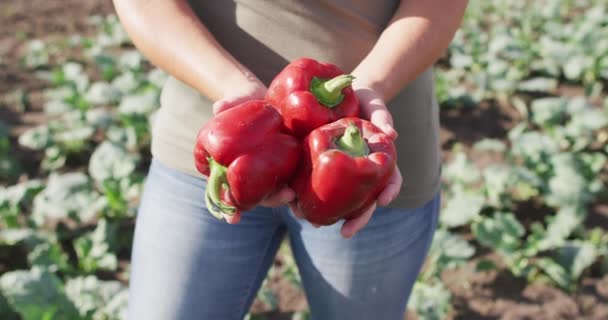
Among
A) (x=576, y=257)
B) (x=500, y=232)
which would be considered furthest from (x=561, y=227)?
(x=500, y=232)

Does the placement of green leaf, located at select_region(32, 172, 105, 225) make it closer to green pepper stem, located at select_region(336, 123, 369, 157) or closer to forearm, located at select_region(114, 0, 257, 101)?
forearm, located at select_region(114, 0, 257, 101)

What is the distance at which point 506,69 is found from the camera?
539cm

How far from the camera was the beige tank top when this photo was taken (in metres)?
1.57

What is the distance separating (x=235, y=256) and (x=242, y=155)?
15.4 inches

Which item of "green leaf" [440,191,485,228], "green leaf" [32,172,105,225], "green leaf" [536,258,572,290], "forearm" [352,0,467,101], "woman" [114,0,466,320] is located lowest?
"green leaf" [32,172,105,225]

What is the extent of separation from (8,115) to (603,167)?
4.31m

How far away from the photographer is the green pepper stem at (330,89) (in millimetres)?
1389

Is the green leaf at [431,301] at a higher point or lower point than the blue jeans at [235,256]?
lower

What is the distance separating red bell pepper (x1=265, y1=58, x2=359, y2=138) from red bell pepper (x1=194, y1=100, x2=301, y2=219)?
6 centimetres

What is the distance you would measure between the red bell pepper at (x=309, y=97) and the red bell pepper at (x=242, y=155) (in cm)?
6

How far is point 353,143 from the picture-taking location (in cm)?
135

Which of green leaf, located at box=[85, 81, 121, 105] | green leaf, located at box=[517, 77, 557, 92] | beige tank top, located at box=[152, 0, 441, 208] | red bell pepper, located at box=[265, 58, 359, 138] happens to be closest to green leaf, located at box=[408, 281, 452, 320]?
beige tank top, located at box=[152, 0, 441, 208]

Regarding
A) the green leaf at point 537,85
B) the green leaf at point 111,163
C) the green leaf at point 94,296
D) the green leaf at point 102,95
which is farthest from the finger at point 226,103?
the green leaf at point 537,85

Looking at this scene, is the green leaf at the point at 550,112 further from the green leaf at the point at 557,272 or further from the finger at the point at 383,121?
the finger at the point at 383,121
